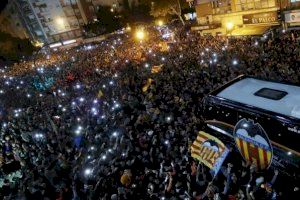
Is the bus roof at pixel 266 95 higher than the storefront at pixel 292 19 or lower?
higher

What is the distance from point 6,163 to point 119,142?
5.16 meters

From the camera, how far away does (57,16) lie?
64.4 metres

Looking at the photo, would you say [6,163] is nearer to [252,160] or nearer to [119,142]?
[119,142]

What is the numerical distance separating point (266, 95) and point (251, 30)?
20132mm

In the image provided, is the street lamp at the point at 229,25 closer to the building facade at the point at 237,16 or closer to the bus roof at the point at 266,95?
the building facade at the point at 237,16

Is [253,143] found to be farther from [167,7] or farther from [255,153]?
[167,7]

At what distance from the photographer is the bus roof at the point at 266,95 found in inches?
272

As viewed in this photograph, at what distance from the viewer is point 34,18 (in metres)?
65.2

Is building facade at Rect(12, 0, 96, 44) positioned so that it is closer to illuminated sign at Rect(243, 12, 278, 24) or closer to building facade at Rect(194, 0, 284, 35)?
building facade at Rect(194, 0, 284, 35)

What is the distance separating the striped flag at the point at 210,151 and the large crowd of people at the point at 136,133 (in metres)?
0.25

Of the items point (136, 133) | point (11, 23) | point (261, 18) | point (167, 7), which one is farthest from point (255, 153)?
point (11, 23)

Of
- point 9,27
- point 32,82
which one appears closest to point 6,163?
point 32,82

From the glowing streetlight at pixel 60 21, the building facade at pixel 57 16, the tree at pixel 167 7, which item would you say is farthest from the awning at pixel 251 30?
the glowing streetlight at pixel 60 21

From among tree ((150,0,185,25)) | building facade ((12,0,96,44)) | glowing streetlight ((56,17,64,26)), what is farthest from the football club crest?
glowing streetlight ((56,17,64,26))
